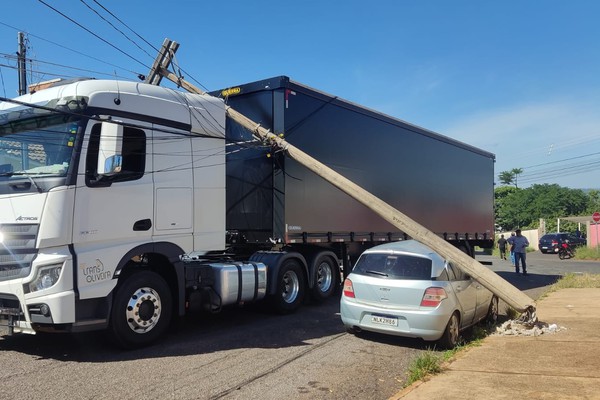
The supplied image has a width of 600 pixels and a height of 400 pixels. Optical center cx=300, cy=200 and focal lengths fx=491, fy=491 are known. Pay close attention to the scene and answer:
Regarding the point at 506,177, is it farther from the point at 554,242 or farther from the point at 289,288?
the point at 289,288

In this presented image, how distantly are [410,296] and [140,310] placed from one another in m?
3.79

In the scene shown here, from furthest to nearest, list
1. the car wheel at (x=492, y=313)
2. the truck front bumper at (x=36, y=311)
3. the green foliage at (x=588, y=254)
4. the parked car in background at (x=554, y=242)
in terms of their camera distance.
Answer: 1. the parked car in background at (x=554, y=242)
2. the green foliage at (x=588, y=254)
3. the car wheel at (x=492, y=313)
4. the truck front bumper at (x=36, y=311)

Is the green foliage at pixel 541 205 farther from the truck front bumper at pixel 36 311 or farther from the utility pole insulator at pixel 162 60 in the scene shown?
the truck front bumper at pixel 36 311

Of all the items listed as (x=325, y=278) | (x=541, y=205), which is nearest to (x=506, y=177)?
(x=541, y=205)

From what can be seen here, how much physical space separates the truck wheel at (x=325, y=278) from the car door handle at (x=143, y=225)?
14.7ft

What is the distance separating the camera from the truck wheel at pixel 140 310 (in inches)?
257

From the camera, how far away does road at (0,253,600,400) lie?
16.9ft

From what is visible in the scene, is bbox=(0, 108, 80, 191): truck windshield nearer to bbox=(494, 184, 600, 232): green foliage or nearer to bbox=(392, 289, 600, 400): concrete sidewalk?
bbox=(392, 289, 600, 400): concrete sidewalk

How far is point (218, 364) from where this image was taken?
20.1ft

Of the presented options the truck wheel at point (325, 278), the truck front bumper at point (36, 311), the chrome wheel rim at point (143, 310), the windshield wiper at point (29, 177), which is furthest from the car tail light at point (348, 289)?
the windshield wiper at point (29, 177)

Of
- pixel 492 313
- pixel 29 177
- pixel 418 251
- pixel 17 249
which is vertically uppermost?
pixel 29 177

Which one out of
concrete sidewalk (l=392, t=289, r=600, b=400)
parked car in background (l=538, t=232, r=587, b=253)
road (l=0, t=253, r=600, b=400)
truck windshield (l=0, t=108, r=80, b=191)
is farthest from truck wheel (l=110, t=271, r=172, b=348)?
parked car in background (l=538, t=232, r=587, b=253)

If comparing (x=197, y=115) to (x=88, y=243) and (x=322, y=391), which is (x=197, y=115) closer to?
(x=88, y=243)

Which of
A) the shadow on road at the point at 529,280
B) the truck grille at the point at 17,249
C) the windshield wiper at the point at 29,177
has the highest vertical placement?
the windshield wiper at the point at 29,177
